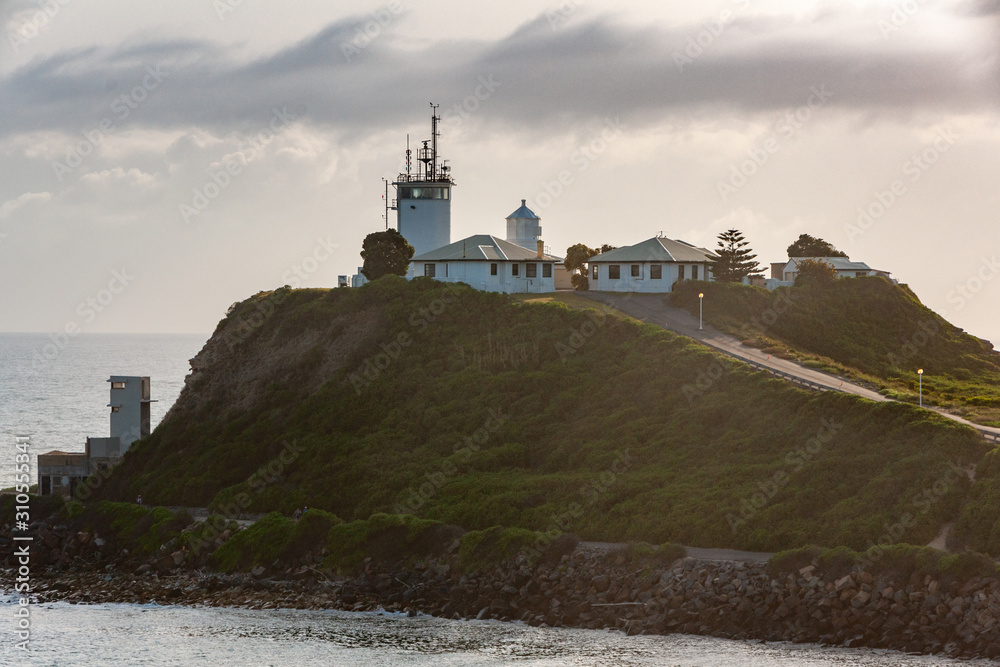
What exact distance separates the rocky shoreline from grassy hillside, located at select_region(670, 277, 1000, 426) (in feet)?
75.0

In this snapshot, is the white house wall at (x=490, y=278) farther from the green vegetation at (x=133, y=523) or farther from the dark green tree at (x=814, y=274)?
the green vegetation at (x=133, y=523)

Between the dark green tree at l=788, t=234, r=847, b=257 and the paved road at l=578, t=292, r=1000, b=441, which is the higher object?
the dark green tree at l=788, t=234, r=847, b=257

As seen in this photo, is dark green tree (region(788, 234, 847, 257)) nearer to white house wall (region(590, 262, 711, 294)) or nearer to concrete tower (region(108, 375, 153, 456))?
white house wall (region(590, 262, 711, 294))

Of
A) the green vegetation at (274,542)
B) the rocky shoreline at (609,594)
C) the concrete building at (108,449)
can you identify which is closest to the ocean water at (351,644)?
the rocky shoreline at (609,594)

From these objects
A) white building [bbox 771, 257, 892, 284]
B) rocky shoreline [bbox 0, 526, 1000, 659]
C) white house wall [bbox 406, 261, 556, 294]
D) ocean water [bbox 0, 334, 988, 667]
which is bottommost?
ocean water [bbox 0, 334, 988, 667]

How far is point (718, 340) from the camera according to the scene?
6388cm

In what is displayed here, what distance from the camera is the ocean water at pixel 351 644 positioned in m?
36.3

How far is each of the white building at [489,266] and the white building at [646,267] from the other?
3.98m

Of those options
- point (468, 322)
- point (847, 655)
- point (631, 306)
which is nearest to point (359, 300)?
point (468, 322)

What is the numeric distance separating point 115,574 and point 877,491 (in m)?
31.6

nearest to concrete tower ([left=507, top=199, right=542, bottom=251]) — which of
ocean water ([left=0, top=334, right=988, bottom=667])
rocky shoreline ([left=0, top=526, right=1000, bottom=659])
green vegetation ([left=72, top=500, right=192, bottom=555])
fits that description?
green vegetation ([left=72, top=500, right=192, bottom=555])

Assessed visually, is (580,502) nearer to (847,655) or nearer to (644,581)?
(644,581)

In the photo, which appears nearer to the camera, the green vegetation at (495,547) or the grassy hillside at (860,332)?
the green vegetation at (495,547)

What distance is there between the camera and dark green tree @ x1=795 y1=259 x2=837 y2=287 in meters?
77.7
